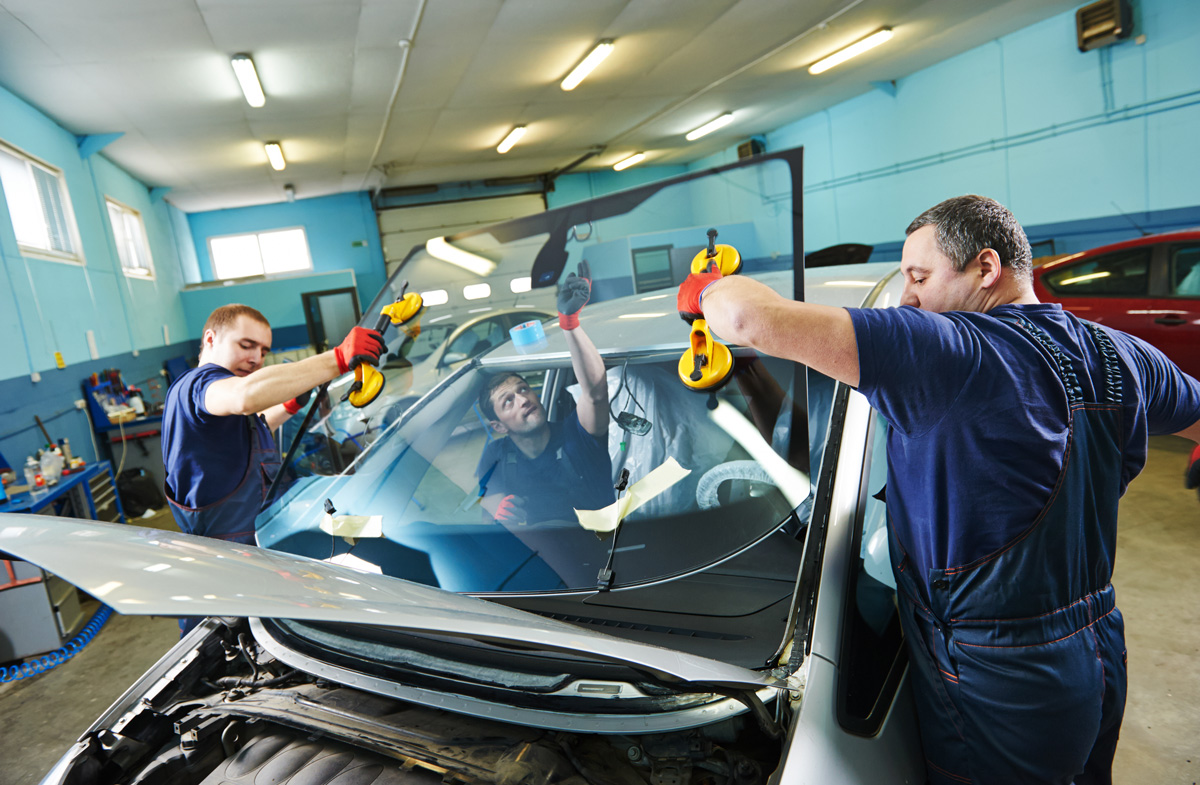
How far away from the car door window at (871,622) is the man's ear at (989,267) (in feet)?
1.21

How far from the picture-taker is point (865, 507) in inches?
53.7

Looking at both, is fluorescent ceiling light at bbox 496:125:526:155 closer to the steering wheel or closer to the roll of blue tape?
the roll of blue tape

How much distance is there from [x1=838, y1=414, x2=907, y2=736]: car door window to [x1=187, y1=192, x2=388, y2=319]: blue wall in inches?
525

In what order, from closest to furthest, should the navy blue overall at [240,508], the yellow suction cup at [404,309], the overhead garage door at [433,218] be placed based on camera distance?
1. the yellow suction cup at [404,309]
2. the navy blue overall at [240,508]
3. the overhead garage door at [433,218]

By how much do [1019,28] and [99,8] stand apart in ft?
31.8

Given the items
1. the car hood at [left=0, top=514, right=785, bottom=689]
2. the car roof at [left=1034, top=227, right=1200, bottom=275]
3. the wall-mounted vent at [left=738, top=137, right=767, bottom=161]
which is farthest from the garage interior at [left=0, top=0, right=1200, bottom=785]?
the wall-mounted vent at [left=738, top=137, right=767, bottom=161]

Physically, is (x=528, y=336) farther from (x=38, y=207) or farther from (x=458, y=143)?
(x=458, y=143)

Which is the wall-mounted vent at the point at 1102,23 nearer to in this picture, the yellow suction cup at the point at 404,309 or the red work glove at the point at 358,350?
the yellow suction cup at the point at 404,309

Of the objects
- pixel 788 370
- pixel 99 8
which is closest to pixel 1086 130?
pixel 788 370

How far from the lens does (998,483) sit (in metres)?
1.08

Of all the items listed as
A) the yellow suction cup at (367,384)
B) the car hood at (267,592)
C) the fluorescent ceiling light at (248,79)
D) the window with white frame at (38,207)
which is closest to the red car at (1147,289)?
the yellow suction cup at (367,384)

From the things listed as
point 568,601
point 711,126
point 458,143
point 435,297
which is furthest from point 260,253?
point 568,601

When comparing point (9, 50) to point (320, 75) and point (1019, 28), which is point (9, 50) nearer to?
point (320, 75)

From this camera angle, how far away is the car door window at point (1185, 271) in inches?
175
